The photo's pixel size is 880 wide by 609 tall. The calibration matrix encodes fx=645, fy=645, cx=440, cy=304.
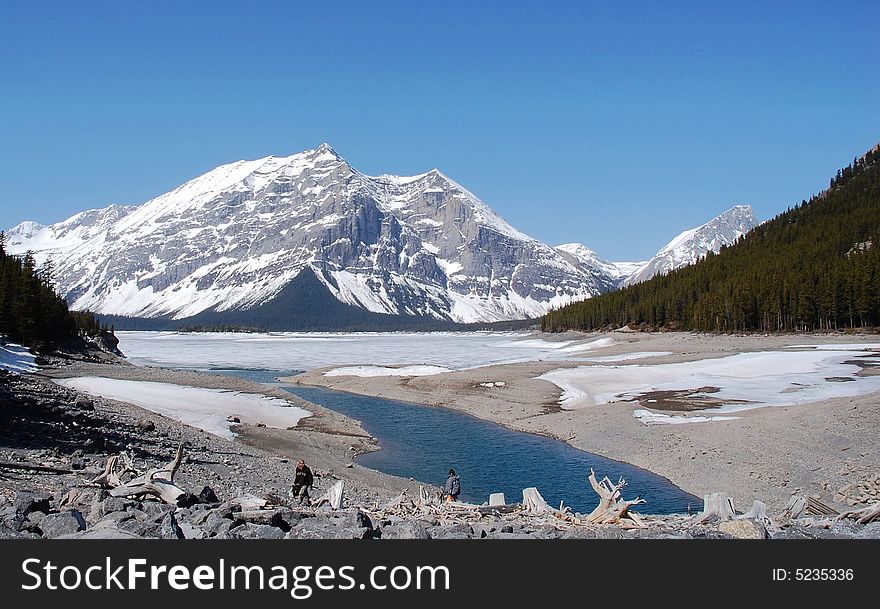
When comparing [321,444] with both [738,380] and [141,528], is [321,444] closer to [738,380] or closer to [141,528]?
[141,528]

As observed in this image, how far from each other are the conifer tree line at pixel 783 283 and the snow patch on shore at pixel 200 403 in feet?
259

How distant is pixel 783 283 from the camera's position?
98062mm

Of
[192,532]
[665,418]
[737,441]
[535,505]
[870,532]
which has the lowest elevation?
[665,418]

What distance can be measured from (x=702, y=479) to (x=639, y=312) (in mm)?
116614

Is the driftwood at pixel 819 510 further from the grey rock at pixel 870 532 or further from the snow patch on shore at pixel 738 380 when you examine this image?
the snow patch on shore at pixel 738 380

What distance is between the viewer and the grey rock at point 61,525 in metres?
9.72

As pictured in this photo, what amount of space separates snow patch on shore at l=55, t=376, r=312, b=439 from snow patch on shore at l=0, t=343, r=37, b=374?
5.24m

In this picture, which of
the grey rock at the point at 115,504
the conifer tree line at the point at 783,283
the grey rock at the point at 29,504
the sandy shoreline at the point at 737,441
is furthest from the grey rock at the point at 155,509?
the conifer tree line at the point at 783,283

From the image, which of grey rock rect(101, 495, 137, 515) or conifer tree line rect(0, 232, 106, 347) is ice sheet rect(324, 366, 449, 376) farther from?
grey rock rect(101, 495, 137, 515)

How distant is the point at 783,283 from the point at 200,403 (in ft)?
289

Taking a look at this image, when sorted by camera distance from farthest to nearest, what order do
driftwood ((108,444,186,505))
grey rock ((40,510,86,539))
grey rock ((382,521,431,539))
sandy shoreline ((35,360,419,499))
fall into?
sandy shoreline ((35,360,419,499)), driftwood ((108,444,186,505)), grey rock ((382,521,431,539)), grey rock ((40,510,86,539))

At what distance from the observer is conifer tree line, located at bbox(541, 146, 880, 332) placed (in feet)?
296

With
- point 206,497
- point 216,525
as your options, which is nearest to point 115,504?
point 206,497

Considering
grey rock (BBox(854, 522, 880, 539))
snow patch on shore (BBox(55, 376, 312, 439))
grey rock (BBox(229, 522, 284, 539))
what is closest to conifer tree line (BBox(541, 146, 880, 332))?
snow patch on shore (BBox(55, 376, 312, 439))
